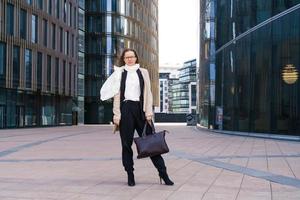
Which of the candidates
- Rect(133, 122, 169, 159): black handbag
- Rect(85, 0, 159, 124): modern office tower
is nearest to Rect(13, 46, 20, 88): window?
Rect(85, 0, 159, 124): modern office tower

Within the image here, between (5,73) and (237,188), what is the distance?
1416 inches

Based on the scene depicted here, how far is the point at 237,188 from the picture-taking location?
7699 mm

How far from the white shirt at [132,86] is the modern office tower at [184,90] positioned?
138m

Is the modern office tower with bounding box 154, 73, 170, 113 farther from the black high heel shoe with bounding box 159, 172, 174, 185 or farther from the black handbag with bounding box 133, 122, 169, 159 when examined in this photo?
the black handbag with bounding box 133, 122, 169, 159

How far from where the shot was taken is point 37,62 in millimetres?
47750

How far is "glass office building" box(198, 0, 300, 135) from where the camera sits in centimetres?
2227

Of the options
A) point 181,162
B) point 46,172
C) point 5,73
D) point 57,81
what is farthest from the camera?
point 57,81

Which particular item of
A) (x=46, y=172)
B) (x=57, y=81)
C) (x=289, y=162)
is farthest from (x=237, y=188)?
(x=57, y=81)

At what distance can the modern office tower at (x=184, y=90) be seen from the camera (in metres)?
149

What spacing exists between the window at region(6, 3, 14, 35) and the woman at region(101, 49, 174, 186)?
36077 millimetres

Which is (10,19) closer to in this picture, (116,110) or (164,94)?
(116,110)

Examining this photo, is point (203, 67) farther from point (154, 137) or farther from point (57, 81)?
point (154, 137)

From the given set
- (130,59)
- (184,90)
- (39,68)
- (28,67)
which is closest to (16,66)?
(28,67)

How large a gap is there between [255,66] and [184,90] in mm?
135146
